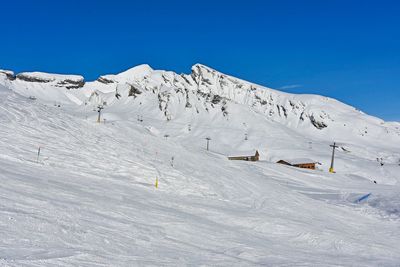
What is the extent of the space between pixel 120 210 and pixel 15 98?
28252 mm

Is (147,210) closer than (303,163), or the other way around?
(147,210)

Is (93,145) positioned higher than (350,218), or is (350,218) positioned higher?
(93,145)

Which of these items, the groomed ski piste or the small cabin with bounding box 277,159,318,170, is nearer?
the groomed ski piste

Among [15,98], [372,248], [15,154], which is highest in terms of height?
[15,98]

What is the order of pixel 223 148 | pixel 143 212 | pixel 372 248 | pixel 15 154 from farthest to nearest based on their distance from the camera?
pixel 223 148 < pixel 15 154 < pixel 372 248 < pixel 143 212

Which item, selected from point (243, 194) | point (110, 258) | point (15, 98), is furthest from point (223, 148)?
point (110, 258)

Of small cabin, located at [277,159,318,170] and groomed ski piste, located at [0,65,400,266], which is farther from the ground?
small cabin, located at [277,159,318,170]

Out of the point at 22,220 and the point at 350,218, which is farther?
the point at 350,218

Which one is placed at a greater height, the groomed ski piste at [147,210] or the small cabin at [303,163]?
the small cabin at [303,163]

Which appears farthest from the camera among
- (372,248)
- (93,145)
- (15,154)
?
(93,145)

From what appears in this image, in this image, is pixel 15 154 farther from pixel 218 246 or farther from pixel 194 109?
pixel 194 109

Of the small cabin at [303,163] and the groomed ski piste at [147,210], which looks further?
the small cabin at [303,163]

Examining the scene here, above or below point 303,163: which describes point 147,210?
below

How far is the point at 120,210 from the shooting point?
564 inches
